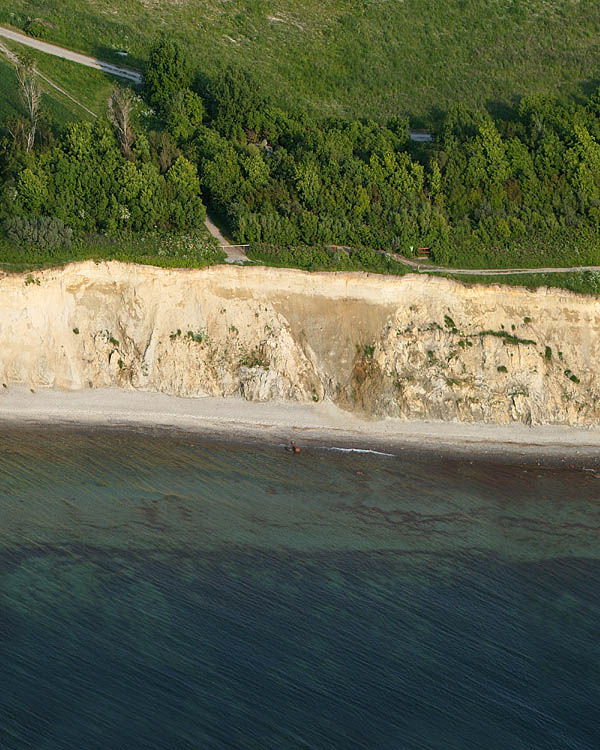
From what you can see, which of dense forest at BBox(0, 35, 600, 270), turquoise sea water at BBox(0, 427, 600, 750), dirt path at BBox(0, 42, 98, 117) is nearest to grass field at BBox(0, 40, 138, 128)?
dirt path at BBox(0, 42, 98, 117)

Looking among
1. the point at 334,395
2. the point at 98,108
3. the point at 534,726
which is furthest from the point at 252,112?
the point at 534,726

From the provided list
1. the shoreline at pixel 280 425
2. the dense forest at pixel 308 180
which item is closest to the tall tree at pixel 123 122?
the dense forest at pixel 308 180

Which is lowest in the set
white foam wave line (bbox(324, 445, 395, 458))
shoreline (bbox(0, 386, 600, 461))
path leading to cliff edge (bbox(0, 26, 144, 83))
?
white foam wave line (bbox(324, 445, 395, 458))

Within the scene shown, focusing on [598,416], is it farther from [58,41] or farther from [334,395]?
[58,41]

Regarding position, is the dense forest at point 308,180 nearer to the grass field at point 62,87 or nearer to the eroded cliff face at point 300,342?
the grass field at point 62,87

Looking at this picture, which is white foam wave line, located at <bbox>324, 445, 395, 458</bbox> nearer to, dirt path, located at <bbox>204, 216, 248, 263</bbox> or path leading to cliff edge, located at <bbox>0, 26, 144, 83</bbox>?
dirt path, located at <bbox>204, 216, 248, 263</bbox>

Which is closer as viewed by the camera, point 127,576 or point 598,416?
point 127,576
